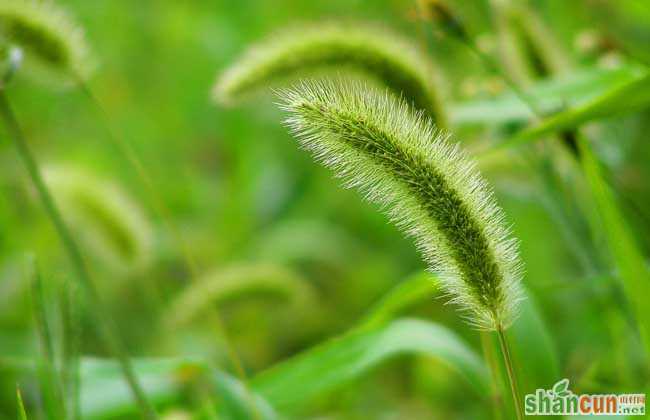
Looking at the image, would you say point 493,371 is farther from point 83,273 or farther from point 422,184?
point 83,273

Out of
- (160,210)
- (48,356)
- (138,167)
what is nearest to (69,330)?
(48,356)

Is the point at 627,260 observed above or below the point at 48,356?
above

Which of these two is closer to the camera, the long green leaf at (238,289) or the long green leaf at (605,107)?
the long green leaf at (605,107)

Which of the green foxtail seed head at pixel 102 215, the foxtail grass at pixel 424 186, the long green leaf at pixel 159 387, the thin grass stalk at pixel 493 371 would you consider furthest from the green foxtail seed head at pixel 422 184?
the green foxtail seed head at pixel 102 215

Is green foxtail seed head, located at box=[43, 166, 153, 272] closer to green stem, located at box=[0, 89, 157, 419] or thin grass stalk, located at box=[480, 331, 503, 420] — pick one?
green stem, located at box=[0, 89, 157, 419]

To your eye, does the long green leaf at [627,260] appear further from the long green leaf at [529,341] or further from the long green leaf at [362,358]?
the long green leaf at [362,358]

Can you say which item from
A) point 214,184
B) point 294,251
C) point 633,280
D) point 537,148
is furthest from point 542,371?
point 214,184

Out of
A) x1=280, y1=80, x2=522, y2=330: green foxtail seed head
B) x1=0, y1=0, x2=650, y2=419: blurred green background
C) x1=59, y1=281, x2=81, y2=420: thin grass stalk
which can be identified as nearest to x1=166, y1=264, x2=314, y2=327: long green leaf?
x1=0, y1=0, x2=650, y2=419: blurred green background
